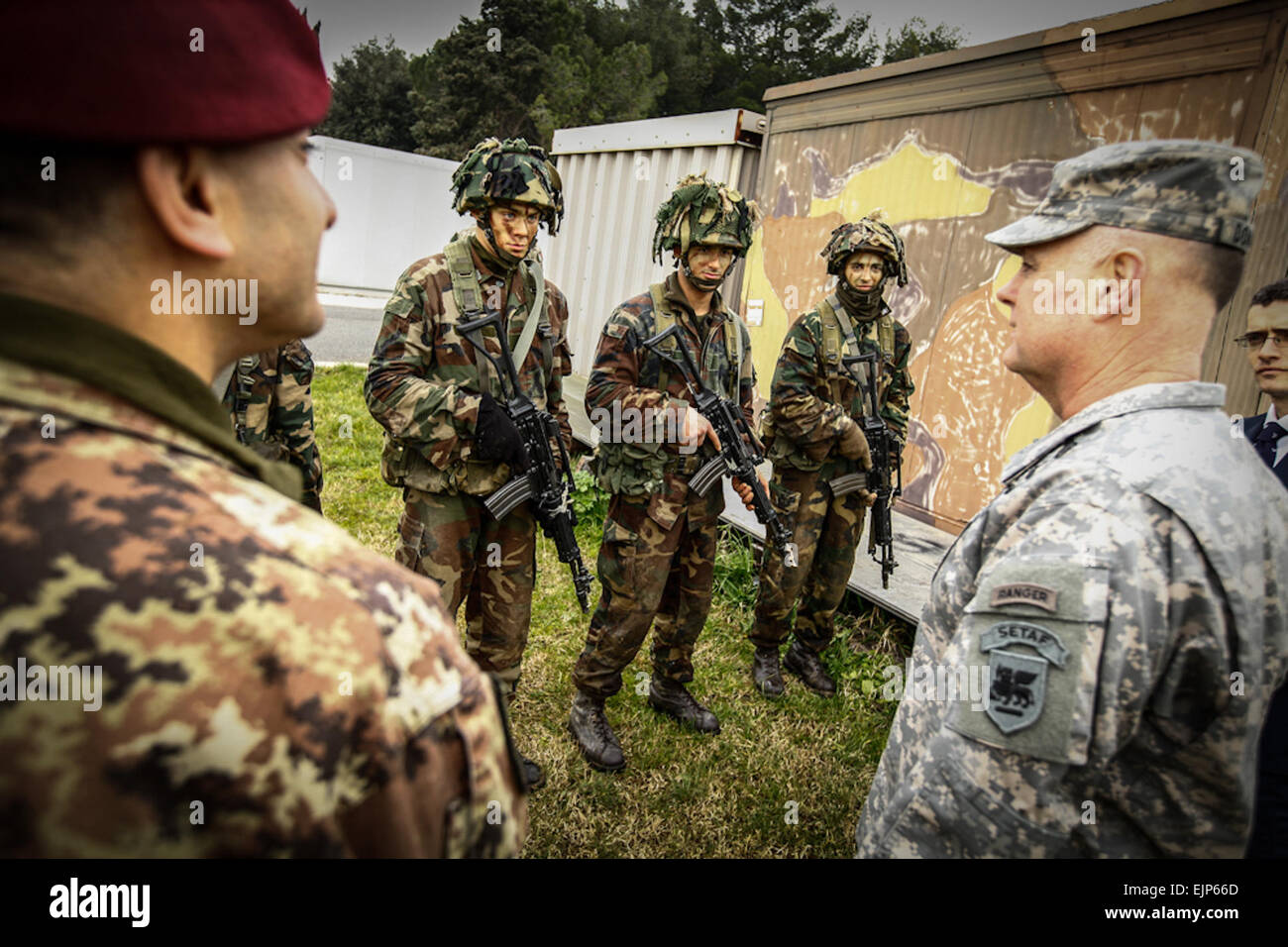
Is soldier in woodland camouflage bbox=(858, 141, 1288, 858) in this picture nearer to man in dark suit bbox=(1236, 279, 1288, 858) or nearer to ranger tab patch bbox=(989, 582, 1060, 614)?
ranger tab patch bbox=(989, 582, 1060, 614)

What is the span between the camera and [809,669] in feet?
13.8

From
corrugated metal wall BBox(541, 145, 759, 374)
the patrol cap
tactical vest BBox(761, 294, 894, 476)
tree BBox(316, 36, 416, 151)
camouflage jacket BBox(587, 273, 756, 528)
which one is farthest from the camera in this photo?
tree BBox(316, 36, 416, 151)

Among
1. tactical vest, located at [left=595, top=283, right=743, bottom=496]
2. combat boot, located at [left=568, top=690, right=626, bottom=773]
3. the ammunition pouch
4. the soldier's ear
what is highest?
the soldier's ear

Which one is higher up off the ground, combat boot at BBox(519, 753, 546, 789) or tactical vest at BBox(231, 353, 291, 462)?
tactical vest at BBox(231, 353, 291, 462)

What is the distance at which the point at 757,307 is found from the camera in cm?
707

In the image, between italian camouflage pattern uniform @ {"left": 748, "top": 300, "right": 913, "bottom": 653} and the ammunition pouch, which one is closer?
the ammunition pouch

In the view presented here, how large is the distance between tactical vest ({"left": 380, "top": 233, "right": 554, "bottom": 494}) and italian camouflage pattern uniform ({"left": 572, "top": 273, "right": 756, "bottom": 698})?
484mm

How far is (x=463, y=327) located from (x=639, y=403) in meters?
0.81

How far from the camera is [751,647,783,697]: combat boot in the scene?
3992 millimetres

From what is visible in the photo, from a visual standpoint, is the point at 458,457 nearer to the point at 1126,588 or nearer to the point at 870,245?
the point at 1126,588

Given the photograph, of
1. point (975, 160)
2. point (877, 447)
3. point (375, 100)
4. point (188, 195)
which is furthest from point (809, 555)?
point (375, 100)

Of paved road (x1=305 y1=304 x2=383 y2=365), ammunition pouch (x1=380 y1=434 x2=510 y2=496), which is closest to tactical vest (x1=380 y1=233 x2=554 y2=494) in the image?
ammunition pouch (x1=380 y1=434 x2=510 y2=496)

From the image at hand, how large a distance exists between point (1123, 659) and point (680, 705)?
8.77 ft

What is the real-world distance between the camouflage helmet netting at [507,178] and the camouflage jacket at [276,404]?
107cm
